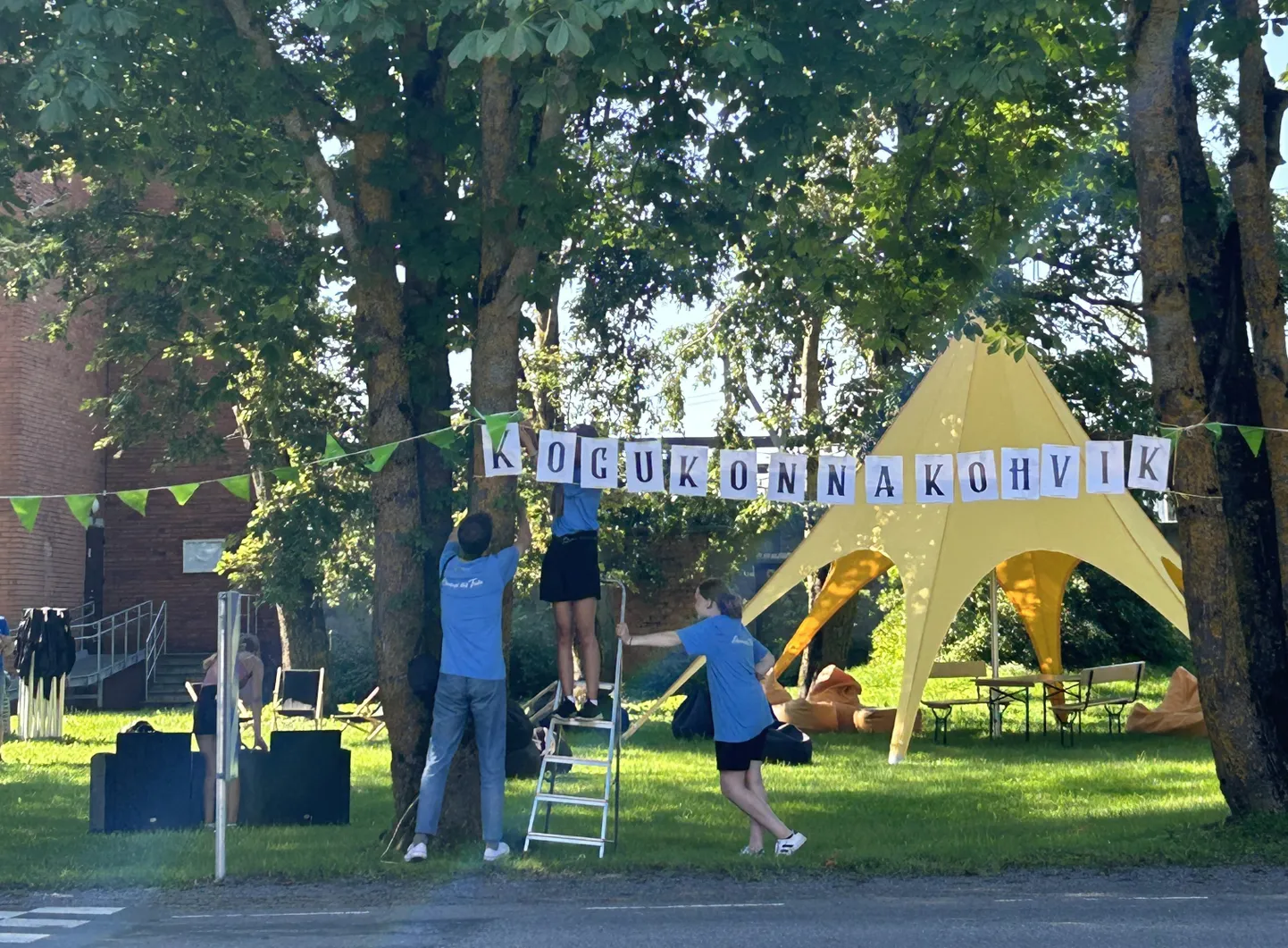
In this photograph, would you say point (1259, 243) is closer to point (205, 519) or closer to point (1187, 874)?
point (1187, 874)

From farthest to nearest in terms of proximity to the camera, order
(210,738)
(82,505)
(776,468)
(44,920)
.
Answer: (210,738) → (776,468) → (82,505) → (44,920)

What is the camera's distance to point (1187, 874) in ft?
31.8

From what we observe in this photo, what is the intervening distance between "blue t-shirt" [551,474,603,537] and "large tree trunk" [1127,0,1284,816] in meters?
4.08

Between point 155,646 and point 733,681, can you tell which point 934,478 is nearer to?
point 733,681

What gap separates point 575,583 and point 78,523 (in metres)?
21.0

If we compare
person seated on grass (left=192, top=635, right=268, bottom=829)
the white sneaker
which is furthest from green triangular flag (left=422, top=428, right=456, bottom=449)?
the white sneaker

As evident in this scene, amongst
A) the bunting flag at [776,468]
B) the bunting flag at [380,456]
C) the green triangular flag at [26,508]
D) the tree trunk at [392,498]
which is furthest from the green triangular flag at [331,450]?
the green triangular flag at [26,508]

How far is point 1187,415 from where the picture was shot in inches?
428

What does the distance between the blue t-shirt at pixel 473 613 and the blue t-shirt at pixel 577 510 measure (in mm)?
732

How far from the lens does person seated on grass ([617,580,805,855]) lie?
991cm

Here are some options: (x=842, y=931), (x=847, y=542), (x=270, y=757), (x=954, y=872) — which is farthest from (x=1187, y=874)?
(x=847, y=542)

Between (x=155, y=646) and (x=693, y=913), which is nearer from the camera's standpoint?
(x=693, y=913)

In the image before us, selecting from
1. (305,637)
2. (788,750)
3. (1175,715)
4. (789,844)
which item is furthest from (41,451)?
(789,844)

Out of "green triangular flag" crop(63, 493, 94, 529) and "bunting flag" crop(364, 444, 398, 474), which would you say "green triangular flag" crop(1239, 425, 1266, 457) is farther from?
"green triangular flag" crop(63, 493, 94, 529)
